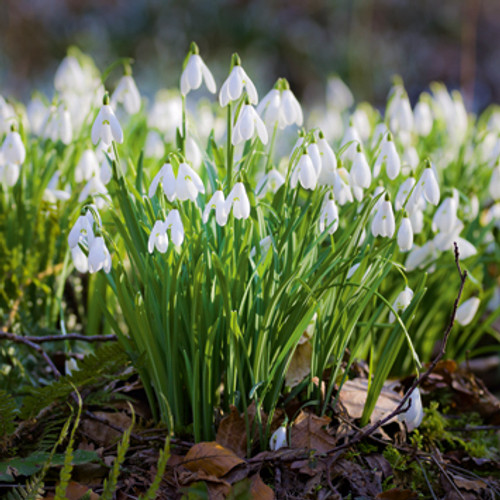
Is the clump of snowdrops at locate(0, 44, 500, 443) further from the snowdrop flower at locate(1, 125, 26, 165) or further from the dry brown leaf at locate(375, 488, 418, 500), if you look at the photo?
the dry brown leaf at locate(375, 488, 418, 500)

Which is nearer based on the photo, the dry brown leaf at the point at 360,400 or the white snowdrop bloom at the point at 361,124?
the dry brown leaf at the point at 360,400

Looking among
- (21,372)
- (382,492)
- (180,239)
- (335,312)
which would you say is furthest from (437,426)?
(21,372)

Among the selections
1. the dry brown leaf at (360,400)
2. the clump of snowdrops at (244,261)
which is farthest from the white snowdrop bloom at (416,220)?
the dry brown leaf at (360,400)

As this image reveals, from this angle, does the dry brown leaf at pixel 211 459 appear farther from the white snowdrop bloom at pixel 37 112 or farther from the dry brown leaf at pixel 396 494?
the white snowdrop bloom at pixel 37 112

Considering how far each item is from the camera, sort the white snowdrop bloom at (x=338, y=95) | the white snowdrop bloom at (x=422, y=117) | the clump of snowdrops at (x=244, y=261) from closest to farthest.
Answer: the clump of snowdrops at (x=244, y=261)
the white snowdrop bloom at (x=422, y=117)
the white snowdrop bloom at (x=338, y=95)

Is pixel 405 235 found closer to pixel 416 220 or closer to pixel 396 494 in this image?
pixel 416 220

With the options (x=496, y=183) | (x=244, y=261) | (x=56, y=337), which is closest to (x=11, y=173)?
(x=56, y=337)
